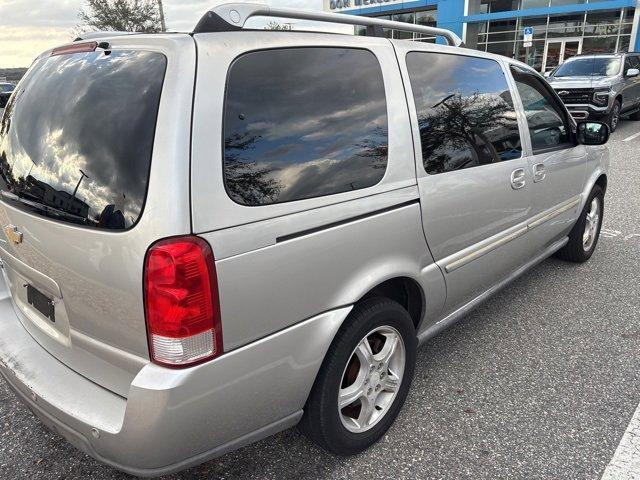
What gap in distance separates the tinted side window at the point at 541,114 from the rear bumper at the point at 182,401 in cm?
216

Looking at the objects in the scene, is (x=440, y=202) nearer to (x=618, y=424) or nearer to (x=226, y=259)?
(x=226, y=259)

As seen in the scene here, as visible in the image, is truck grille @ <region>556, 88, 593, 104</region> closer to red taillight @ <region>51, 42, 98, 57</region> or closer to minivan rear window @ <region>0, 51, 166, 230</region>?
red taillight @ <region>51, 42, 98, 57</region>

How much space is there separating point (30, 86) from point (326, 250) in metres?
1.51

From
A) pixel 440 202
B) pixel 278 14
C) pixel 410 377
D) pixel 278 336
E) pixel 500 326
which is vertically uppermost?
pixel 278 14

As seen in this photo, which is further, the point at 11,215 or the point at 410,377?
the point at 410,377

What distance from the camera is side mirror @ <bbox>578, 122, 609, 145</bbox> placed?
381 centimetres

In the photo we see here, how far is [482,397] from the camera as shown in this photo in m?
2.71

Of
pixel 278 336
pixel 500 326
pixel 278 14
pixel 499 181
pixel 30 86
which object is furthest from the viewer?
pixel 500 326

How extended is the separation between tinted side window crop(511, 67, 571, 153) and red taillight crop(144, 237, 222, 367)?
2.56 m

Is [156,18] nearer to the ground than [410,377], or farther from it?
farther from it

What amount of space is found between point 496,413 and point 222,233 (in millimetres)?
1827

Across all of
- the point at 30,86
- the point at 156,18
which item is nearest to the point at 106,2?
the point at 156,18

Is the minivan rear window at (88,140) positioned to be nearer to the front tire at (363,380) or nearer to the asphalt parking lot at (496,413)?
the front tire at (363,380)

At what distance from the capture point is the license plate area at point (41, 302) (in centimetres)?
197
